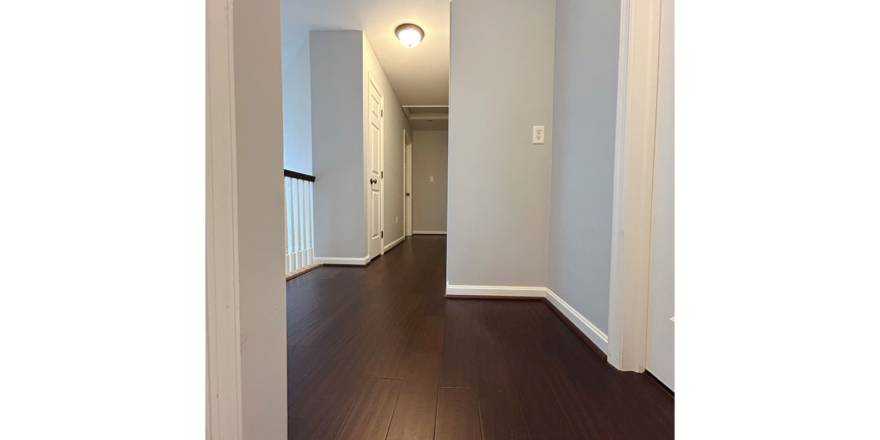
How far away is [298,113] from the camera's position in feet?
11.4

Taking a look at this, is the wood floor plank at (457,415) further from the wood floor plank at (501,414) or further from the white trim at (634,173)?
the white trim at (634,173)

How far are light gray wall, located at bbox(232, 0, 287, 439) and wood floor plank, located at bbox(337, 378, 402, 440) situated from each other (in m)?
0.22

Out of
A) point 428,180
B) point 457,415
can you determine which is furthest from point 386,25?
point 428,180

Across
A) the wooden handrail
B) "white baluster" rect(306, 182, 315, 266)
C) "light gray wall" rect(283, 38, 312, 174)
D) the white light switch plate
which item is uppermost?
"light gray wall" rect(283, 38, 312, 174)

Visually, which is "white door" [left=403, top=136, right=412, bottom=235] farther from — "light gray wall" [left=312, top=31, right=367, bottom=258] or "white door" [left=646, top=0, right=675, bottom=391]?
"white door" [left=646, top=0, right=675, bottom=391]

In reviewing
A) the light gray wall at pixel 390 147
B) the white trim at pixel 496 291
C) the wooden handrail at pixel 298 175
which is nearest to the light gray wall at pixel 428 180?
the light gray wall at pixel 390 147

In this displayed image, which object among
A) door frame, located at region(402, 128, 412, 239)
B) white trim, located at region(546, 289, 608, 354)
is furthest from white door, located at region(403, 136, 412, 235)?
white trim, located at region(546, 289, 608, 354)

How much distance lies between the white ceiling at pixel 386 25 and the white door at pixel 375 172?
0.43 m

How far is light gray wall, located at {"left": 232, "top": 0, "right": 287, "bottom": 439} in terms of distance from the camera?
1.48 ft

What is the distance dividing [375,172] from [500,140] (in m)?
1.97

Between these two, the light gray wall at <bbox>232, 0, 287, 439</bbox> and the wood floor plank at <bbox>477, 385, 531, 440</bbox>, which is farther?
the wood floor plank at <bbox>477, 385, 531, 440</bbox>

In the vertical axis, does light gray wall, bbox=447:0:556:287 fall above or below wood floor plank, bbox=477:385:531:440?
above
